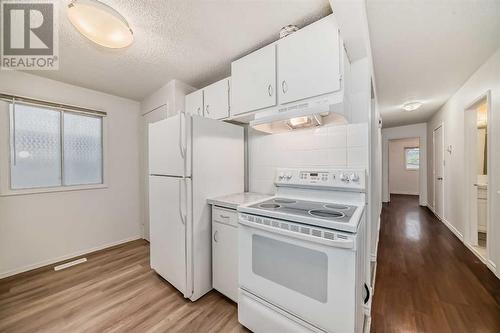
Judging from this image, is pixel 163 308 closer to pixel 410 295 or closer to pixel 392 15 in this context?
pixel 410 295

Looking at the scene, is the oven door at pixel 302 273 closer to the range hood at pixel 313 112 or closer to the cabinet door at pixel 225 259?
the cabinet door at pixel 225 259

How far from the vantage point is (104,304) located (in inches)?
68.7

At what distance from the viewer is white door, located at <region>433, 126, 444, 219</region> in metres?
4.14

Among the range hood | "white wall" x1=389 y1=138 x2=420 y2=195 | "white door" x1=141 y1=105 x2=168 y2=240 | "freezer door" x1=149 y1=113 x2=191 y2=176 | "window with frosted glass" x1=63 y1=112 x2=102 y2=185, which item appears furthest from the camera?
"white wall" x1=389 y1=138 x2=420 y2=195

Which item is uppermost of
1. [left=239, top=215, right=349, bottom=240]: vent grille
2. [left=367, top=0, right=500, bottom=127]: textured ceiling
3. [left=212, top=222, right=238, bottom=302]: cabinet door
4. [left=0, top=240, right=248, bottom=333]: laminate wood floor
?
[left=367, top=0, right=500, bottom=127]: textured ceiling

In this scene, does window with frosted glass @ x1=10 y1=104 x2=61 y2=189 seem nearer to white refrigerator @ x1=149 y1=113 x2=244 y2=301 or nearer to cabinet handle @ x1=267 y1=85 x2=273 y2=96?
white refrigerator @ x1=149 y1=113 x2=244 y2=301

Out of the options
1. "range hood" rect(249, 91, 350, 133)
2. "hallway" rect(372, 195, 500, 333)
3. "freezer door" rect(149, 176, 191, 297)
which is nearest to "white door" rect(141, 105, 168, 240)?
"freezer door" rect(149, 176, 191, 297)

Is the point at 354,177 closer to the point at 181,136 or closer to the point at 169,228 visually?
the point at 181,136

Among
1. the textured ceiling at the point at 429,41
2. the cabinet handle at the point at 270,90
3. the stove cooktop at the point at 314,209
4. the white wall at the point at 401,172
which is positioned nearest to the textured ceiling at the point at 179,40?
the cabinet handle at the point at 270,90

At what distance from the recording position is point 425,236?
3350 millimetres

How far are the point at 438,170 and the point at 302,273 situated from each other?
17.3 feet

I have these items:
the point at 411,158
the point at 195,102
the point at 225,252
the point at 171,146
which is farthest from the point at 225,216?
the point at 411,158

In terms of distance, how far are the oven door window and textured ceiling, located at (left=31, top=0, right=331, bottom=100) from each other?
1666 mm

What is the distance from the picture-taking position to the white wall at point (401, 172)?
758cm
